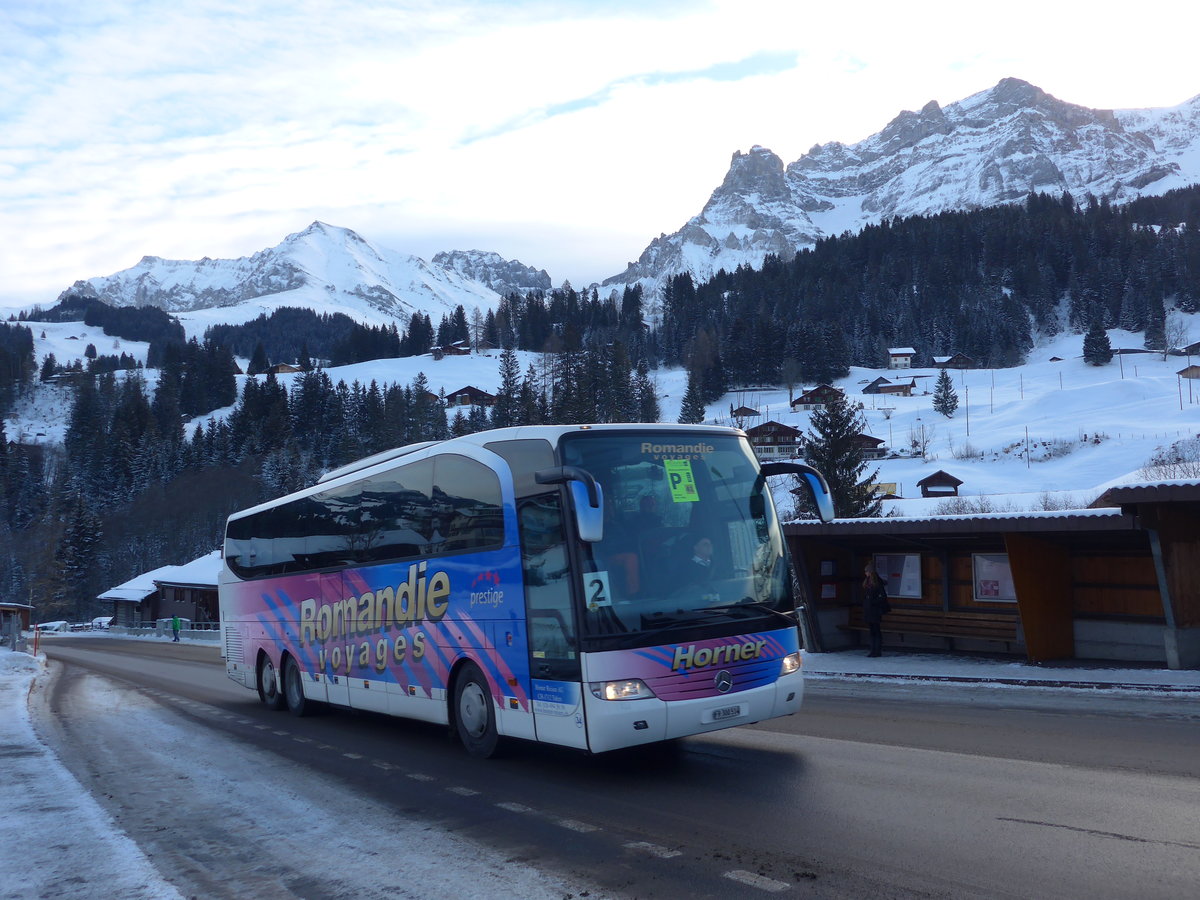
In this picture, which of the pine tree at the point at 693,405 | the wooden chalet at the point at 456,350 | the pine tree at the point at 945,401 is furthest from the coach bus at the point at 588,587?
the wooden chalet at the point at 456,350

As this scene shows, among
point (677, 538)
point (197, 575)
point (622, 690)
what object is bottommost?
point (197, 575)

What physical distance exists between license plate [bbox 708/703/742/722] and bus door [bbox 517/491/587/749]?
1.12 metres

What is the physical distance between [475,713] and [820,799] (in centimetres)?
371

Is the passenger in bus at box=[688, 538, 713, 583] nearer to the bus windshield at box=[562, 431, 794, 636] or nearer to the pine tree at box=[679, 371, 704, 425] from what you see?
the bus windshield at box=[562, 431, 794, 636]

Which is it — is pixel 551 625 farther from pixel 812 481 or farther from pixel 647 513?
pixel 812 481

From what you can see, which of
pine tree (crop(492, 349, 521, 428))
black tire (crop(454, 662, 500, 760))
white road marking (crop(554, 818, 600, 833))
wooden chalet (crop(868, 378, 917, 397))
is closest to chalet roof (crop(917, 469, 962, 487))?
pine tree (crop(492, 349, 521, 428))

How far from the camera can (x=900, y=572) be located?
19156 mm

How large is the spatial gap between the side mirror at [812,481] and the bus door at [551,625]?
7.42ft

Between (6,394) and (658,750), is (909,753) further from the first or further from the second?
(6,394)

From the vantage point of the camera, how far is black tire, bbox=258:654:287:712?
1513 cm

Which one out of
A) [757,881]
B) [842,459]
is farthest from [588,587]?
[842,459]

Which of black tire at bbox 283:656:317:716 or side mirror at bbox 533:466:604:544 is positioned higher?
side mirror at bbox 533:466:604:544

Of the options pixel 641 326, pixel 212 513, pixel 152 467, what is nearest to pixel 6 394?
pixel 152 467

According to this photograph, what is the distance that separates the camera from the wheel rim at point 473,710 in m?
9.40
